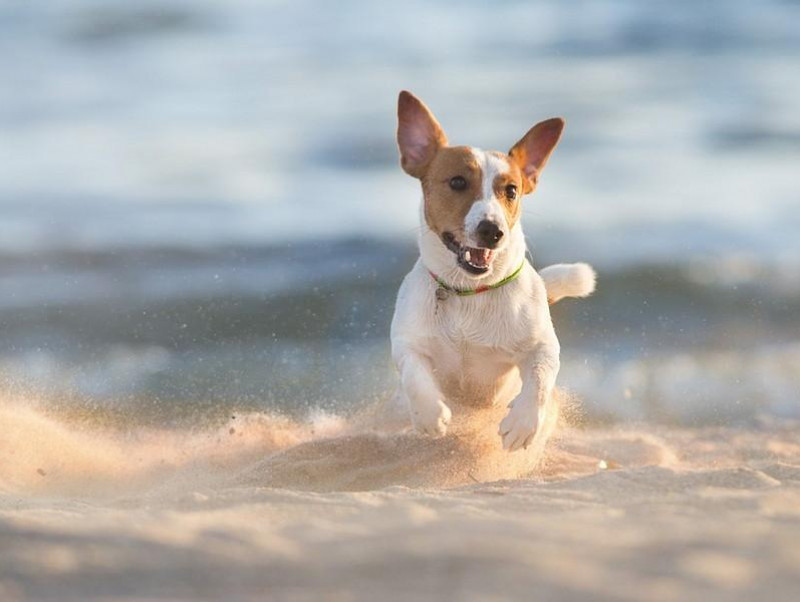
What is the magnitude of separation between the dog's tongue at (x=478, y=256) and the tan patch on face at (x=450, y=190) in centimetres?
10

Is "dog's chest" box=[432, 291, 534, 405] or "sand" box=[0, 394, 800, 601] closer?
"sand" box=[0, 394, 800, 601]

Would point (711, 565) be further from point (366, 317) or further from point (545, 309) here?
point (366, 317)

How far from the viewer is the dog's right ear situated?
6309mm

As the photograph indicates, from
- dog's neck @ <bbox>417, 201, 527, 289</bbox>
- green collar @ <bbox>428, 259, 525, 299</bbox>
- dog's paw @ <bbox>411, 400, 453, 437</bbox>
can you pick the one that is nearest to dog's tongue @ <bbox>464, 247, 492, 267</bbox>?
dog's neck @ <bbox>417, 201, 527, 289</bbox>

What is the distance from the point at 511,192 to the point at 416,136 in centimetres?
59

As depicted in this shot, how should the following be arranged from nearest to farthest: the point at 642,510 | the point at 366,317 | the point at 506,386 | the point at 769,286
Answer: the point at 642,510, the point at 506,386, the point at 366,317, the point at 769,286

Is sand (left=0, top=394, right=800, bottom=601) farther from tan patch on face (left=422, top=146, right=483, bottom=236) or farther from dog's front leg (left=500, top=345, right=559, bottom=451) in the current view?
tan patch on face (left=422, top=146, right=483, bottom=236)

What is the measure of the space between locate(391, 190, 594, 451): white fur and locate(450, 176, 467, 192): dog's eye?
26 centimetres

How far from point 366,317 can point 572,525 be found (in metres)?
7.79

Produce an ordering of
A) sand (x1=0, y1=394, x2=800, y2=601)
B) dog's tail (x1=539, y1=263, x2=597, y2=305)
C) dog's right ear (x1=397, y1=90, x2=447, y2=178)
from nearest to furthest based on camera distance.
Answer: sand (x1=0, y1=394, x2=800, y2=601) → dog's right ear (x1=397, y1=90, x2=447, y2=178) → dog's tail (x1=539, y1=263, x2=597, y2=305)

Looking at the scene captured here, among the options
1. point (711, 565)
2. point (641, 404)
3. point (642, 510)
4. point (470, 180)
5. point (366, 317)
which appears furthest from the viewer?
point (366, 317)

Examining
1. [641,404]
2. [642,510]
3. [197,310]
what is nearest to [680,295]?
[641,404]

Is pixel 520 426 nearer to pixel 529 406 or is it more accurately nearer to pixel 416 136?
pixel 529 406

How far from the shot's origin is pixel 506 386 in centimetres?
650
